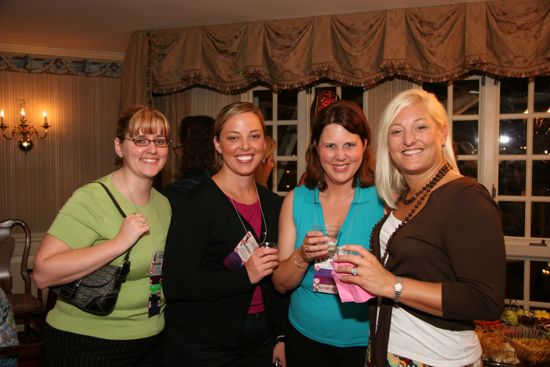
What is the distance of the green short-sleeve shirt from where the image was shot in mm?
1709

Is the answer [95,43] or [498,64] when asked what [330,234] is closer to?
[498,64]

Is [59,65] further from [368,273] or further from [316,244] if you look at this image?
[368,273]

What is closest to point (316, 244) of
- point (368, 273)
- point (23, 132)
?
point (368, 273)

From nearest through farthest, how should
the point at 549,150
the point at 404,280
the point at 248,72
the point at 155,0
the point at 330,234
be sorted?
the point at 404,280, the point at 330,234, the point at 155,0, the point at 549,150, the point at 248,72

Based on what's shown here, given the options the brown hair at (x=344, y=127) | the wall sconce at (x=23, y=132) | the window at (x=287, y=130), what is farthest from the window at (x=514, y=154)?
the wall sconce at (x=23, y=132)

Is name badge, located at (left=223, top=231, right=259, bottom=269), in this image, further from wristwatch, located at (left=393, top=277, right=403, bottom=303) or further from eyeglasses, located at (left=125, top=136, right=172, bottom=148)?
wristwatch, located at (left=393, top=277, right=403, bottom=303)

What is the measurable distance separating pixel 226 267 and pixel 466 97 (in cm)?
359

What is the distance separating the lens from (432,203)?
1.44m

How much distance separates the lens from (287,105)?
16.8ft

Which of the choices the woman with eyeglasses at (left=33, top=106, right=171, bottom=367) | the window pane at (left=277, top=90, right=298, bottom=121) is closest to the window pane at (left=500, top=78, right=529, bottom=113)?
the window pane at (left=277, top=90, right=298, bottom=121)

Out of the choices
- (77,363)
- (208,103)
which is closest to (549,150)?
(208,103)

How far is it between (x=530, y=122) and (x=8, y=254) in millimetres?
5070

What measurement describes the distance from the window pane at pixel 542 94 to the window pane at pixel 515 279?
1.50m

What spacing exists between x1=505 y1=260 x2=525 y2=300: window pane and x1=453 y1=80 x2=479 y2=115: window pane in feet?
5.06
